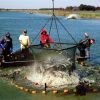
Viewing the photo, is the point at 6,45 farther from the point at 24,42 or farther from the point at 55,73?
the point at 55,73

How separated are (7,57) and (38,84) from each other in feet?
12.7

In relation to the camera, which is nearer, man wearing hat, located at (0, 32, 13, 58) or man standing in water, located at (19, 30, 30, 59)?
man standing in water, located at (19, 30, 30, 59)

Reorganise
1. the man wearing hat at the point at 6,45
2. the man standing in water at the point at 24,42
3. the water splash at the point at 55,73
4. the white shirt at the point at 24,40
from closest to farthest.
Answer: the water splash at the point at 55,73, the man standing in water at the point at 24,42, the man wearing hat at the point at 6,45, the white shirt at the point at 24,40

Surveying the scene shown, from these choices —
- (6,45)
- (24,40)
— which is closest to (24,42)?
(24,40)

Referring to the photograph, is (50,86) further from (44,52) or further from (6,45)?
(6,45)

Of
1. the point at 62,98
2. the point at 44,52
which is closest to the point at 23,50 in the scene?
the point at 44,52

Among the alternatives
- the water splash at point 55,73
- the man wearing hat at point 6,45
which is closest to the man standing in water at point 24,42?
the man wearing hat at point 6,45

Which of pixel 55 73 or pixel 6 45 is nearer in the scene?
pixel 55 73

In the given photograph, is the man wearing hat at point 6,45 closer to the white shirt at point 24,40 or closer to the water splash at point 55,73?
the white shirt at point 24,40

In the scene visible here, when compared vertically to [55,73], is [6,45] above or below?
above

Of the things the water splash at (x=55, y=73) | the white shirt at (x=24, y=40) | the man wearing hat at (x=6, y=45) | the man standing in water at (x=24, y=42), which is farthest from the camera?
the white shirt at (x=24, y=40)

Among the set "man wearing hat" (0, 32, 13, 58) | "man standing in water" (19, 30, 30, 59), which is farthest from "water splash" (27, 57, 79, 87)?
"man wearing hat" (0, 32, 13, 58)

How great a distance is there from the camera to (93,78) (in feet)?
57.3

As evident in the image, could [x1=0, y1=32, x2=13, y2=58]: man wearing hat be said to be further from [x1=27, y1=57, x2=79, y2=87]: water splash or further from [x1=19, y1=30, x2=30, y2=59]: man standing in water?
[x1=27, y1=57, x2=79, y2=87]: water splash
